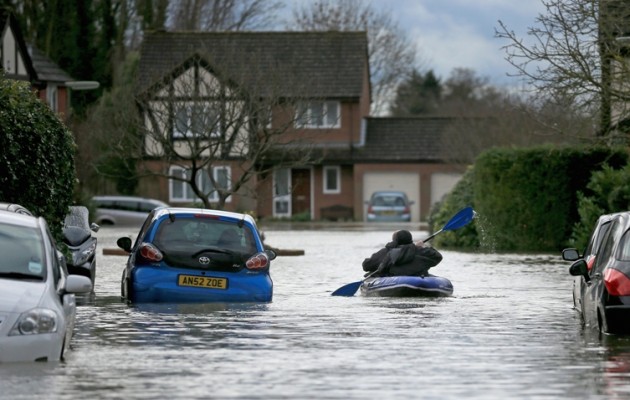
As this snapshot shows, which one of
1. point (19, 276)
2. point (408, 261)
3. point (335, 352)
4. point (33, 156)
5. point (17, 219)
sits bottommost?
point (335, 352)

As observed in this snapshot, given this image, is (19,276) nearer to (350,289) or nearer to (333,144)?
(350,289)

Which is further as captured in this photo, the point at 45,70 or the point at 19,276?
the point at 45,70

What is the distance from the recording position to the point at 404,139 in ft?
265

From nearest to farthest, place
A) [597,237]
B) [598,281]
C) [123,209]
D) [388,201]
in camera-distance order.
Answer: [598,281]
[597,237]
[123,209]
[388,201]

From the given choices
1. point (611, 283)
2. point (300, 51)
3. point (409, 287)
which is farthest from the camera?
point (300, 51)

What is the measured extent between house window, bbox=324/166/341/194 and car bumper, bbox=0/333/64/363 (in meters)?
67.2

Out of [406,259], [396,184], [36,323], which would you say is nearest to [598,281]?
[36,323]

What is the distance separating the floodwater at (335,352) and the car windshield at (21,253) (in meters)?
0.87

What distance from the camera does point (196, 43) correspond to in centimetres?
7756

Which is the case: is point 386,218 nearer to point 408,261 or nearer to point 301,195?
point 301,195

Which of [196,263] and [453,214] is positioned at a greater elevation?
[453,214]

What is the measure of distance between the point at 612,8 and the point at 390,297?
11.5m

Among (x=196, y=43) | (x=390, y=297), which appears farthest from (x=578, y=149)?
(x=196, y=43)

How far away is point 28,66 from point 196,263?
43135 millimetres
